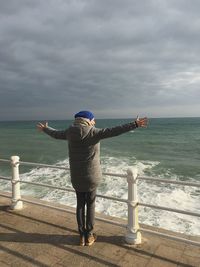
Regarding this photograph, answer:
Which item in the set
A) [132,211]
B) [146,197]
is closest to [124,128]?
[132,211]

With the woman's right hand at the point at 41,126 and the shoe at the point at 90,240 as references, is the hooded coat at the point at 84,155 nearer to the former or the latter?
the woman's right hand at the point at 41,126

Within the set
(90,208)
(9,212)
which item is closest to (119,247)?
(90,208)

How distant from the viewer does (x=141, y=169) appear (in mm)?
18812

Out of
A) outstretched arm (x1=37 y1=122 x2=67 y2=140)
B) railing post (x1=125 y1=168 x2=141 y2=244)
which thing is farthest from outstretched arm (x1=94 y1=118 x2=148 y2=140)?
railing post (x1=125 y1=168 x2=141 y2=244)

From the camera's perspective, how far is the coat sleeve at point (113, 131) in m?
3.73

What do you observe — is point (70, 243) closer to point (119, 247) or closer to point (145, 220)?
point (119, 247)

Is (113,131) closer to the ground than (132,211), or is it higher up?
higher up

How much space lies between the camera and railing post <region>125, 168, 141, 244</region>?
14.4 ft

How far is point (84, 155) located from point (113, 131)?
1.94 ft

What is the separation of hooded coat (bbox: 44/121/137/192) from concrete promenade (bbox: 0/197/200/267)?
3.03 ft

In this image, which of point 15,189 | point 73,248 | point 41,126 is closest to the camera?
point 73,248

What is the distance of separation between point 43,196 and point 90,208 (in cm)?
673

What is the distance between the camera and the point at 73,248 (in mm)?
4336

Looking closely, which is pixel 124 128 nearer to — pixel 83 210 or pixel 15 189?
pixel 83 210
